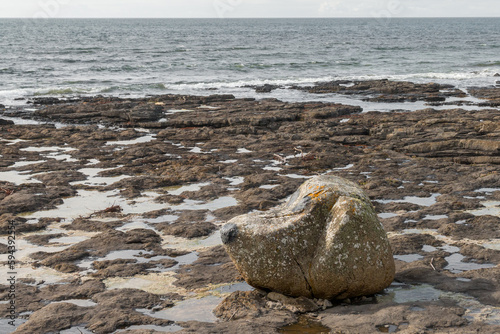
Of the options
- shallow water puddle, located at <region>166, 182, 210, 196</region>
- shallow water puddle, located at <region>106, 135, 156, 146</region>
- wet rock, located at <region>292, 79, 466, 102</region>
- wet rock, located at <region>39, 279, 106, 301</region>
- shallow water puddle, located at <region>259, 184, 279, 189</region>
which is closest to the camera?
wet rock, located at <region>39, 279, 106, 301</region>

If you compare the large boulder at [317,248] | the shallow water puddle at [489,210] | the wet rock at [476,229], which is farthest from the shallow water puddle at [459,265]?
the shallow water puddle at [489,210]

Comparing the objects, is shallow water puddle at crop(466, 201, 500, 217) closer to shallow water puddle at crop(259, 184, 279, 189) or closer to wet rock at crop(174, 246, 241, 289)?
shallow water puddle at crop(259, 184, 279, 189)

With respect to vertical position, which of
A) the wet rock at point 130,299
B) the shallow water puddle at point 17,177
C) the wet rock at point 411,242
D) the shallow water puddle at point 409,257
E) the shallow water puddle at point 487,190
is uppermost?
the wet rock at point 130,299

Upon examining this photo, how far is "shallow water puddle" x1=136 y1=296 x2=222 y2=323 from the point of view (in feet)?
24.8

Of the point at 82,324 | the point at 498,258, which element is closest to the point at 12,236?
the point at 82,324

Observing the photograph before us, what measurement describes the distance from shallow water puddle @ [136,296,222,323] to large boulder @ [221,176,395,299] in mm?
666

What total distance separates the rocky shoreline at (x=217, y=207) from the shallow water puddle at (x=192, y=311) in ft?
0.10

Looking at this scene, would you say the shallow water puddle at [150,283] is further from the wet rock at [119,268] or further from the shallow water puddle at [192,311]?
the shallow water puddle at [192,311]

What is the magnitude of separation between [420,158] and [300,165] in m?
3.90

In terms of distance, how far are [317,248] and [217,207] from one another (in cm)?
534

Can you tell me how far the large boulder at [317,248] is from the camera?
25.1ft

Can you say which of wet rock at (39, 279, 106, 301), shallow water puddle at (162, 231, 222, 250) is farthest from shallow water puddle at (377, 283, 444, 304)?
wet rock at (39, 279, 106, 301)

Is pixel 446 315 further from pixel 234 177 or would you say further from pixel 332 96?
pixel 332 96

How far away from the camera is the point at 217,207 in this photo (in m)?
12.8
